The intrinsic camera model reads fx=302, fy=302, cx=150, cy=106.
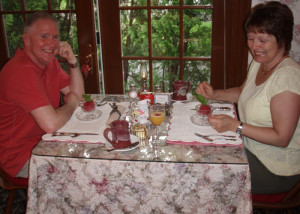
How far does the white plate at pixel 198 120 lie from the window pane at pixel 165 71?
1139 mm

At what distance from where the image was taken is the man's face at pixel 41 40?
173 cm

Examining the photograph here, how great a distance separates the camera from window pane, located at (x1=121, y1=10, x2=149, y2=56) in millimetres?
2670

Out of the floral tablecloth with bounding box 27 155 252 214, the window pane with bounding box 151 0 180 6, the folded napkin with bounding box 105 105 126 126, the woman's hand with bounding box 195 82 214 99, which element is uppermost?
the window pane with bounding box 151 0 180 6

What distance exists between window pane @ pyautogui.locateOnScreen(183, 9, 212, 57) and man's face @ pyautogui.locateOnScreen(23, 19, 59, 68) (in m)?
1.23

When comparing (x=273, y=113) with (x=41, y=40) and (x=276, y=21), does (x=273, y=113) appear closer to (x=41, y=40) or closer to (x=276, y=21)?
(x=276, y=21)

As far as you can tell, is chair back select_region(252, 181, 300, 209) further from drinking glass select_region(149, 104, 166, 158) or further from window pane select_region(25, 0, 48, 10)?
window pane select_region(25, 0, 48, 10)

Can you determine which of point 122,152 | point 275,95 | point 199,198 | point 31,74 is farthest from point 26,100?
point 275,95

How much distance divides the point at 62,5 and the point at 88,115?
139cm

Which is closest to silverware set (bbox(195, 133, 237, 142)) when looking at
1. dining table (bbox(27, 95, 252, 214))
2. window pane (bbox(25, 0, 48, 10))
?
dining table (bbox(27, 95, 252, 214))

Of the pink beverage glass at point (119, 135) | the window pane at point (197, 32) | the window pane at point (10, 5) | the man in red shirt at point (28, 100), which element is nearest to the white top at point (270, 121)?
the pink beverage glass at point (119, 135)

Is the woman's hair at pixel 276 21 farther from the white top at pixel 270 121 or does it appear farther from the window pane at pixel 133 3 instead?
the window pane at pixel 133 3

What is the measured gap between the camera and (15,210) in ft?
7.03

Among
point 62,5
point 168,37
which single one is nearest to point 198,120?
point 168,37

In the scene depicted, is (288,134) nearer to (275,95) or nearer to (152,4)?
(275,95)
